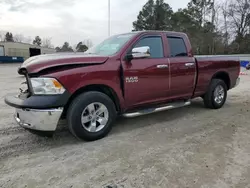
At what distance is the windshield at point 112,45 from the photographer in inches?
158

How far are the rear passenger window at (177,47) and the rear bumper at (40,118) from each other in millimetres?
2691

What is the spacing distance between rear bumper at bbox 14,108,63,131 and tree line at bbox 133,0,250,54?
34.2 metres

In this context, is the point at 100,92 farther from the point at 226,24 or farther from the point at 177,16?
the point at 226,24

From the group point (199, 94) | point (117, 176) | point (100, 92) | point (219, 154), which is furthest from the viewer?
point (199, 94)

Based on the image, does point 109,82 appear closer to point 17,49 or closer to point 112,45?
point 112,45

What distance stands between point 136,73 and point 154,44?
0.87 metres

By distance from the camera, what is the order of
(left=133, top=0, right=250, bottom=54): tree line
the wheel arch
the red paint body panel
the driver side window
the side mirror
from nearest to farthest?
the red paint body panel, the wheel arch, the side mirror, the driver side window, (left=133, top=0, right=250, bottom=54): tree line

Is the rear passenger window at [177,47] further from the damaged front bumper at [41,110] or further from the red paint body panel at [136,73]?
the damaged front bumper at [41,110]

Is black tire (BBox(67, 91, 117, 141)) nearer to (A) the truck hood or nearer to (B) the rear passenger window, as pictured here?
(A) the truck hood

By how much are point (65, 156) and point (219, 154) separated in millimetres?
2240

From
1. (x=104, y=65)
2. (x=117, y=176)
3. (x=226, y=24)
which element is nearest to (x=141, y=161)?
(x=117, y=176)

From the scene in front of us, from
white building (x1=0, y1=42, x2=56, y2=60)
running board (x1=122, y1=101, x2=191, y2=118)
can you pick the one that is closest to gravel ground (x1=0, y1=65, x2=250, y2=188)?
running board (x1=122, y1=101, x2=191, y2=118)

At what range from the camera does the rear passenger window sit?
468 cm

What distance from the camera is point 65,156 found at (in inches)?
125
